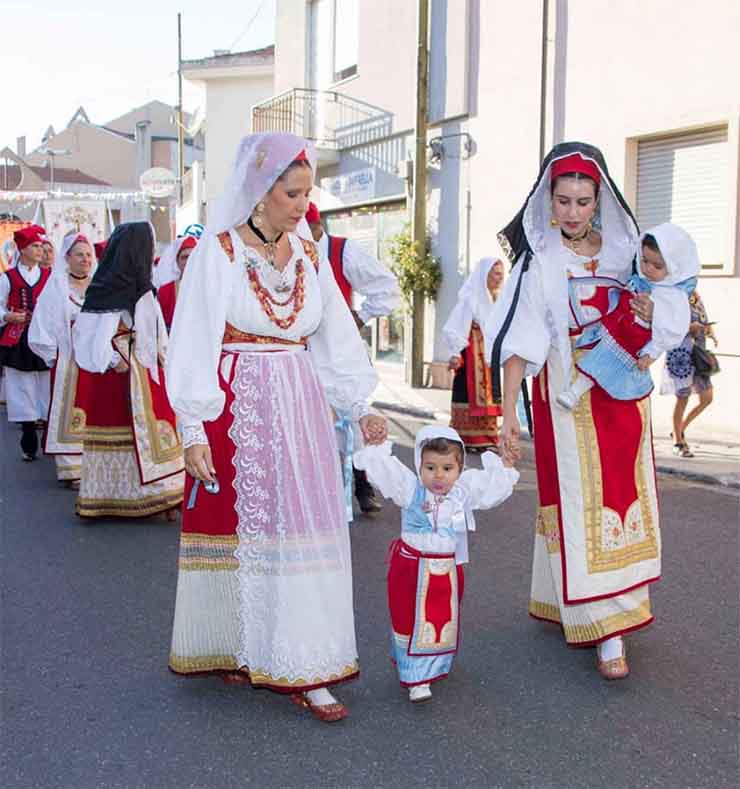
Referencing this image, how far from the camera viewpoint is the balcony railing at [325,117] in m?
18.7

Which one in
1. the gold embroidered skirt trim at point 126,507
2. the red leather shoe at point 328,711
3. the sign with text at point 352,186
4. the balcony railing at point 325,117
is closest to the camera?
the red leather shoe at point 328,711

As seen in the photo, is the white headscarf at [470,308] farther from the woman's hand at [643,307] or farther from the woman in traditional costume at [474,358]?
the woman's hand at [643,307]

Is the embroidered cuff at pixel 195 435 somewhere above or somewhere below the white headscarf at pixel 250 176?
below

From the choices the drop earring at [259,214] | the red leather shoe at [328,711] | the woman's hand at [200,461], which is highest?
the drop earring at [259,214]

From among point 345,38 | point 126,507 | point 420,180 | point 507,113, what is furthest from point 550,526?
point 345,38

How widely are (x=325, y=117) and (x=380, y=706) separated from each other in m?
18.0

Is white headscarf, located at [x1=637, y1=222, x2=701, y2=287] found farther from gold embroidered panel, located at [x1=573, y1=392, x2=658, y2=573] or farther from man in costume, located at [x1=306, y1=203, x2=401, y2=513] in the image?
man in costume, located at [x1=306, y1=203, x2=401, y2=513]

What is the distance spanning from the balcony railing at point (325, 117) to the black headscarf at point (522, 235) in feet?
46.9

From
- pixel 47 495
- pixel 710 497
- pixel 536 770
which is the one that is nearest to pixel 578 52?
pixel 710 497

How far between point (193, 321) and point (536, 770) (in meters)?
1.82

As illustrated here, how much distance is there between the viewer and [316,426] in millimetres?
3826

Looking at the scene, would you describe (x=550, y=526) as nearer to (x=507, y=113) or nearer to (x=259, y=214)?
(x=259, y=214)

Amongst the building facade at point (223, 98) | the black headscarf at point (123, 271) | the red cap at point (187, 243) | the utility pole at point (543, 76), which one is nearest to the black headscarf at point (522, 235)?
the black headscarf at point (123, 271)

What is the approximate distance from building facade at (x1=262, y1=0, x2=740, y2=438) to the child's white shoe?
7902mm
